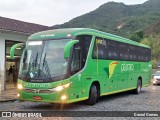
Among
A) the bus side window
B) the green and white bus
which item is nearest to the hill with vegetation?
the green and white bus

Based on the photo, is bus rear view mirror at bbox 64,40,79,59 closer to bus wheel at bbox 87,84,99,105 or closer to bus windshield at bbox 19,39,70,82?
bus windshield at bbox 19,39,70,82

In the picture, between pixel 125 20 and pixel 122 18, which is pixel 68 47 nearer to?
pixel 125 20

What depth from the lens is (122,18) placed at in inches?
4739

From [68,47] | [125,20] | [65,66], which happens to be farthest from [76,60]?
[125,20]

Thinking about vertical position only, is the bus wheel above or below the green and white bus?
below

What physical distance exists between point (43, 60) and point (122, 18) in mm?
109745

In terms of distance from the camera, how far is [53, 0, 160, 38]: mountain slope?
106188mm

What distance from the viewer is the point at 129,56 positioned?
19.9 m

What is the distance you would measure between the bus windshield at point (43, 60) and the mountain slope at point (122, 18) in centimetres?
8481

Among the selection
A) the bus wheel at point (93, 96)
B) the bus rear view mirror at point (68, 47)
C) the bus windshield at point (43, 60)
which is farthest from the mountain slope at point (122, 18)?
the bus rear view mirror at point (68, 47)

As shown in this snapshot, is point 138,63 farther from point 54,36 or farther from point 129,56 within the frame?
point 54,36

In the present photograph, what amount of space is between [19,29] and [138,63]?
8224 mm

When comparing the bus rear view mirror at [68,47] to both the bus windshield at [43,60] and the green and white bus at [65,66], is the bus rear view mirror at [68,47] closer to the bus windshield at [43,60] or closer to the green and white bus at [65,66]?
the green and white bus at [65,66]

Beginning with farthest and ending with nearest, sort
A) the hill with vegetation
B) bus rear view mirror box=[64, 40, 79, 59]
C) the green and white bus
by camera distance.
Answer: the hill with vegetation, the green and white bus, bus rear view mirror box=[64, 40, 79, 59]
